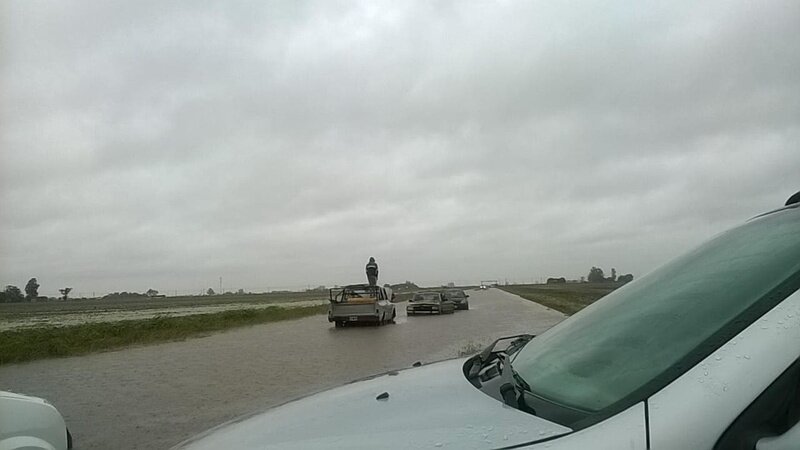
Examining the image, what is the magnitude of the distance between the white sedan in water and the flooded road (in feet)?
6.51

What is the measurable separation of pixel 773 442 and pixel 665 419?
0.81 ft

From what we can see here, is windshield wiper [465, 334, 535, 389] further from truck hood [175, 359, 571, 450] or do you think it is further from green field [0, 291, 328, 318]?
green field [0, 291, 328, 318]

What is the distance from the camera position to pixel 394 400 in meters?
2.30

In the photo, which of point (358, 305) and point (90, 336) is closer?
point (90, 336)

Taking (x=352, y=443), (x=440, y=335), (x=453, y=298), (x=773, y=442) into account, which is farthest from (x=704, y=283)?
(x=453, y=298)

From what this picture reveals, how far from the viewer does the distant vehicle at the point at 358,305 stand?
28.5m

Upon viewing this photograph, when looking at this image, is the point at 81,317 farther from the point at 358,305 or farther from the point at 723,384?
the point at 723,384

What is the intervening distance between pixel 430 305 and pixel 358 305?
1363 cm

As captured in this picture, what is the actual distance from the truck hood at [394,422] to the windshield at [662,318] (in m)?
0.23

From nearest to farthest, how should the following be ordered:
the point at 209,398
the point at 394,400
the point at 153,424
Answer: the point at 394,400 < the point at 153,424 < the point at 209,398

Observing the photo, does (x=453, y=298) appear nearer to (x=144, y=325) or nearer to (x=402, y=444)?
(x=144, y=325)

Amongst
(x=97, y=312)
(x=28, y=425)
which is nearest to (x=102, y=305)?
(x=97, y=312)

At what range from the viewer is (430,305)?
4141 centimetres

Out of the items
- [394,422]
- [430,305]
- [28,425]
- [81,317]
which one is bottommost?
[430,305]
